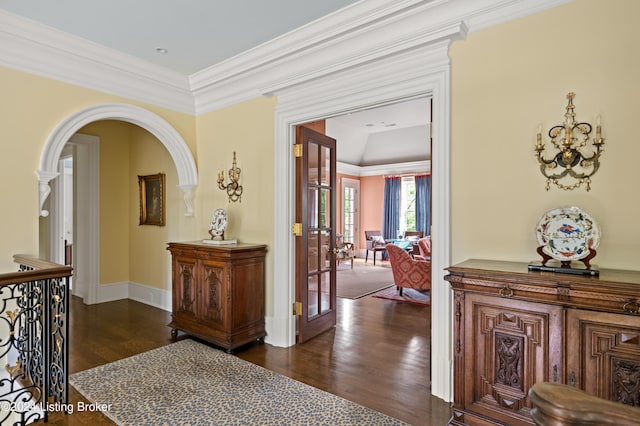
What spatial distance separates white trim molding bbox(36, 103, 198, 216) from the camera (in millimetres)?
3326

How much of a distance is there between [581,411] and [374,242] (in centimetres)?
970

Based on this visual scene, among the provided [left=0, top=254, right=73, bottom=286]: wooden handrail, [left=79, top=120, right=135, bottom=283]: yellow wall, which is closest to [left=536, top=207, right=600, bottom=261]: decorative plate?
[left=0, top=254, right=73, bottom=286]: wooden handrail

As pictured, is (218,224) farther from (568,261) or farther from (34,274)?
(568,261)

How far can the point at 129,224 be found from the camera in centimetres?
565

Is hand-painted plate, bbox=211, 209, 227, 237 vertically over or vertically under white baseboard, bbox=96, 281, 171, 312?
over

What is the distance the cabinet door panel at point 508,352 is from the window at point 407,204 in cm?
897

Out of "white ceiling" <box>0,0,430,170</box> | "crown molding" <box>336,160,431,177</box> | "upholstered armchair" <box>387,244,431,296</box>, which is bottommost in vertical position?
"upholstered armchair" <box>387,244,431,296</box>

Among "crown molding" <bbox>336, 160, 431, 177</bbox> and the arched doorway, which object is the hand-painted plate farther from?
"crown molding" <bbox>336, 160, 431, 177</bbox>

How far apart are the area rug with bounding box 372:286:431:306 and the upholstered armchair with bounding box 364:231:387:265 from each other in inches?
142

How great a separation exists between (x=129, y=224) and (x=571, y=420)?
239 inches

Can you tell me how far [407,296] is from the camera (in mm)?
5953

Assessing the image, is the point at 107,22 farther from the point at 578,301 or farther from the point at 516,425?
the point at 516,425

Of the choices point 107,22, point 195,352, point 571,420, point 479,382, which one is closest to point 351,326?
point 195,352

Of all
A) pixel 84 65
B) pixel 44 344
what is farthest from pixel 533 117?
pixel 84 65
